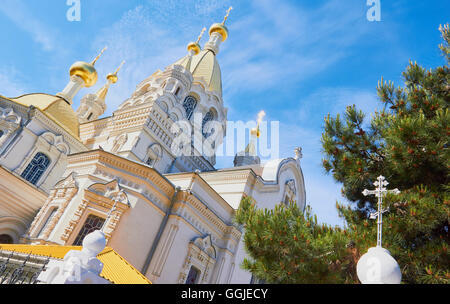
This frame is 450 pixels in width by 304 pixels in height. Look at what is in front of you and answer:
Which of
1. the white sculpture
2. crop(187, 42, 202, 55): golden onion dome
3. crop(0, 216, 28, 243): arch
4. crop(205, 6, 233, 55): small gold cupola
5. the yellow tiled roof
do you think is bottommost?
the white sculpture

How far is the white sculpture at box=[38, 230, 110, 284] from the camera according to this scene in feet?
9.58

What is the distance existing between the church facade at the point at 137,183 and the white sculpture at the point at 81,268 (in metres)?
5.38

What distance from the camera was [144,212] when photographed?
1199 cm

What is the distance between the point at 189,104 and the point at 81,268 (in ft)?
74.3

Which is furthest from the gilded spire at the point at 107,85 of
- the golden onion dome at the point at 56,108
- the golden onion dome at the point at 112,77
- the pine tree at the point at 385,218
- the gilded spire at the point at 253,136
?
the pine tree at the point at 385,218

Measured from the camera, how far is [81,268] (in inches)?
117

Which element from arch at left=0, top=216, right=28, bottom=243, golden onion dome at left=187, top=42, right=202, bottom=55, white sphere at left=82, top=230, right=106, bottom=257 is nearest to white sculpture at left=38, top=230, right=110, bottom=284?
white sphere at left=82, top=230, right=106, bottom=257

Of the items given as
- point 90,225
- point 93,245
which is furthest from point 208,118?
point 93,245

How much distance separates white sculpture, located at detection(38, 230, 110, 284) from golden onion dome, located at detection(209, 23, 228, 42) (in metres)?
32.5

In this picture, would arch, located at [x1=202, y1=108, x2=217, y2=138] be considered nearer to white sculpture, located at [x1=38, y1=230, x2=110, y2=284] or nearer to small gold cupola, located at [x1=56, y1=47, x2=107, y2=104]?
small gold cupola, located at [x1=56, y1=47, x2=107, y2=104]

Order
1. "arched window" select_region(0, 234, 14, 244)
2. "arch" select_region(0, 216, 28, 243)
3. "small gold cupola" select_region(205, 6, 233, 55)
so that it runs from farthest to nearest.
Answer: "small gold cupola" select_region(205, 6, 233, 55)
"arched window" select_region(0, 234, 14, 244)
"arch" select_region(0, 216, 28, 243)

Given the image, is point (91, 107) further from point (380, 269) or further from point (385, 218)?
point (380, 269)
